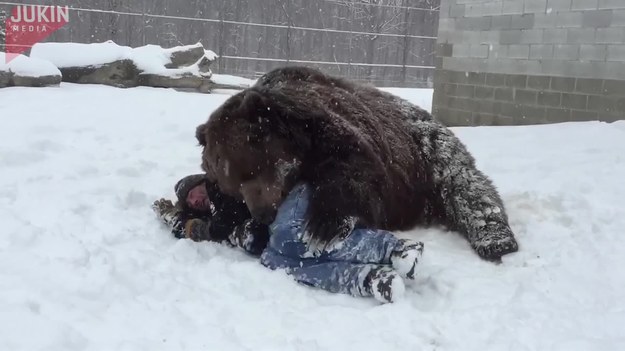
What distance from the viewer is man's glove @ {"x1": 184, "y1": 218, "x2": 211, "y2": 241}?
2971 millimetres

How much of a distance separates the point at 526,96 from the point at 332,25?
1124cm

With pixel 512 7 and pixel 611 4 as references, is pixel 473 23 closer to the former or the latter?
pixel 512 7

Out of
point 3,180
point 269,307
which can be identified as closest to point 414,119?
point 269,307

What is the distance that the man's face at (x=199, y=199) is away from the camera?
3184 millimetres

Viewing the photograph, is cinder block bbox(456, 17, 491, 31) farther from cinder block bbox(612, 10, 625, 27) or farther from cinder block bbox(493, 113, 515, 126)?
cinder block bbox(612, 10, 625, 27)

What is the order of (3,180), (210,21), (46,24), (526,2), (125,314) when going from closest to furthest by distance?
(125,314) → (3,180) → (526,2) → (46,24) → (210,21)

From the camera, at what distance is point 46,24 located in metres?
14.7

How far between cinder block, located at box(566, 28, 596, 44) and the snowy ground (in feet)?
8.59

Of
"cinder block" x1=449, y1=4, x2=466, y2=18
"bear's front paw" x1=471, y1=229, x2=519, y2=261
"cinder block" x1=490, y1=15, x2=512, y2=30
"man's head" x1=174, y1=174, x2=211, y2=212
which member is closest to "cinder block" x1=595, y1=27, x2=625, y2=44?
"cinder block" x1=490, y1=15, x2=512, y2=30

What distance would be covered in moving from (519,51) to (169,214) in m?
5.47

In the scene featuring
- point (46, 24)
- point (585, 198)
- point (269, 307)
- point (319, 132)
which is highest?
point (46, 24)

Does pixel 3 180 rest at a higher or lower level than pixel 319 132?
lower

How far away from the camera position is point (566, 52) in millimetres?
6621

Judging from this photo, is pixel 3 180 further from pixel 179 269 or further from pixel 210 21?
pixel 210 21
